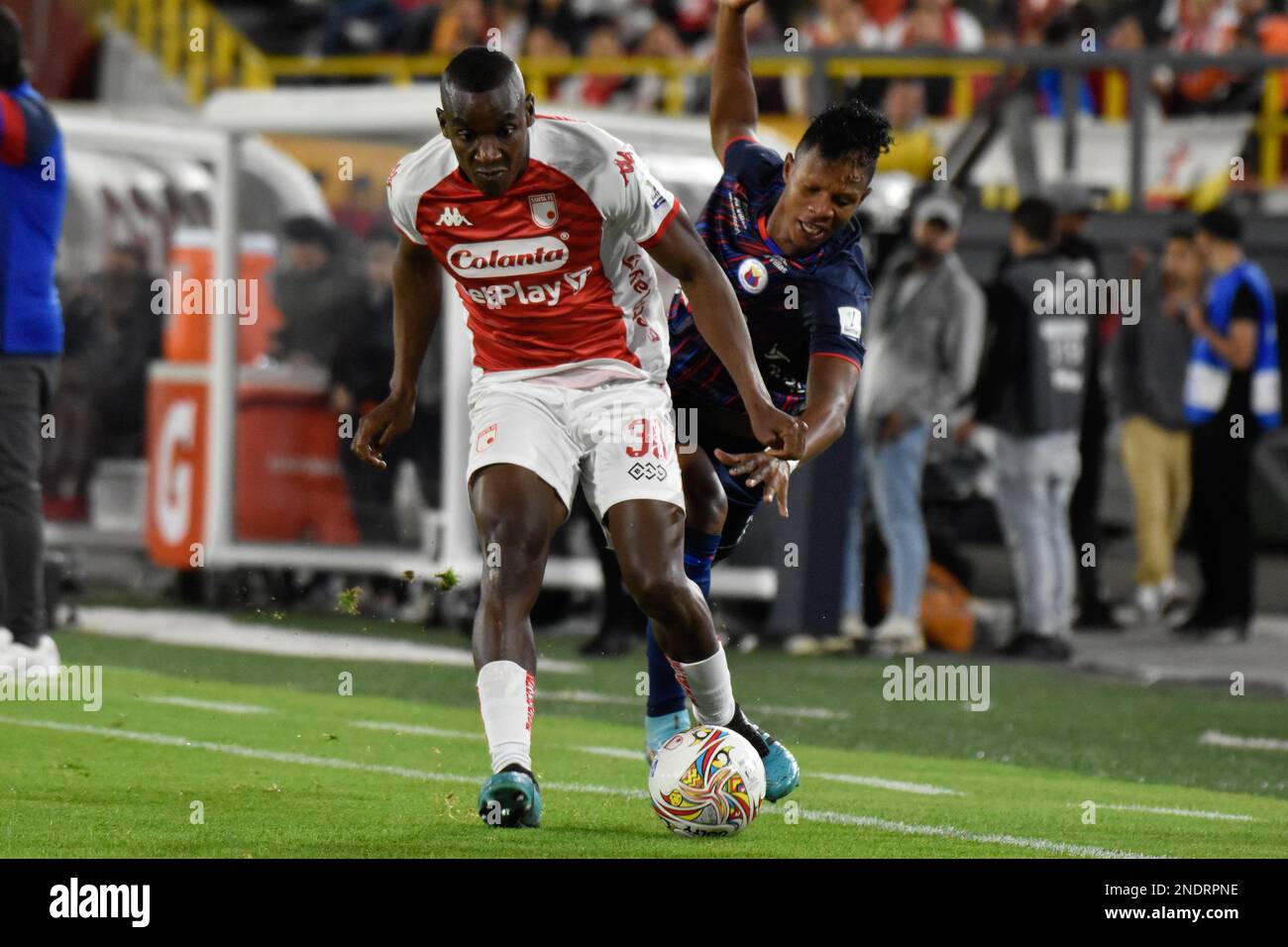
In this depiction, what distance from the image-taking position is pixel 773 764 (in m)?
7.74

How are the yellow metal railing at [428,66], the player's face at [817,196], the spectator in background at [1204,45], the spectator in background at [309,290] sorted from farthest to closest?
A: 1. the spectator in background at [1204,45]
2. the yellow metal railing at [428,66]
3. the spectator in background at [309,290]
4. the player's face at [817,196]

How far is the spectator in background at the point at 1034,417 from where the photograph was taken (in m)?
13.6

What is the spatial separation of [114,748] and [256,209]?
8.01 meters

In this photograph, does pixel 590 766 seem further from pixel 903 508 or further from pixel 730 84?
pixel 903 508

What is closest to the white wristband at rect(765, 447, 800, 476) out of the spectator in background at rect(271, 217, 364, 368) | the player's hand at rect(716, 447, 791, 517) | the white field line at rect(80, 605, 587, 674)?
the player's hand at rect(716, 447, 791, 517)

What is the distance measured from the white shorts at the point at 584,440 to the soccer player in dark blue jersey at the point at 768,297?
38 cm

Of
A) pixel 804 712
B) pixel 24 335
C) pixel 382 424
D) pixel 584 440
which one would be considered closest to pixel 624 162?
pixel 584 440

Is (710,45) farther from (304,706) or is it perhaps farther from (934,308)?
(304,706)

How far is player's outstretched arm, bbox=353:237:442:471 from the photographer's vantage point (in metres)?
7.31

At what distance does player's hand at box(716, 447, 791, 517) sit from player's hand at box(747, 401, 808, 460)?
69 mm

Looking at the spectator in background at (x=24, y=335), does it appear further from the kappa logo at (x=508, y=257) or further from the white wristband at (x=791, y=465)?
the white wristband at (x=791, y=465)

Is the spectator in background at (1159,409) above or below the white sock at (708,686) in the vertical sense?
above

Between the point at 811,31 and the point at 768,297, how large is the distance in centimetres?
1371

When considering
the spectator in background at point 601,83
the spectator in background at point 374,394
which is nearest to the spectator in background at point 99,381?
the spectator in background at point 374,394
